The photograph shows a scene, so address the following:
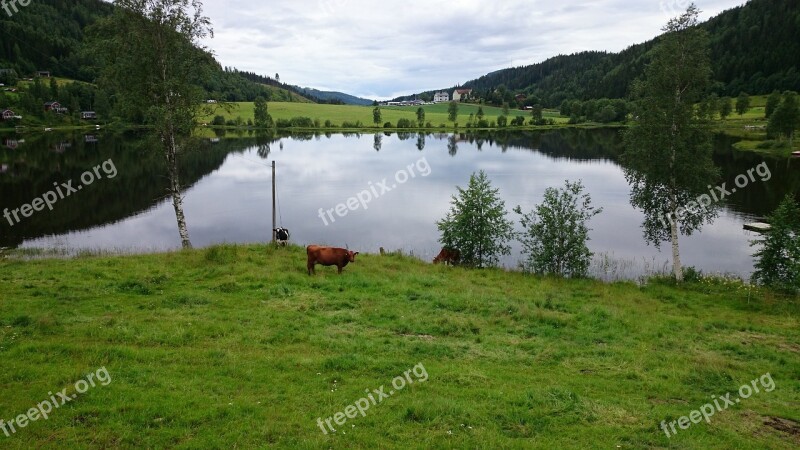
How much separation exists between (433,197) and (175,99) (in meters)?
32.0

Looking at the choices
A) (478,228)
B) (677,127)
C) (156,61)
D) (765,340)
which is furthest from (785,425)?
(156,61)

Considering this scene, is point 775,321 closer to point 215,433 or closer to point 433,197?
point 215,433

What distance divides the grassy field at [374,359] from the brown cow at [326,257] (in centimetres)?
72

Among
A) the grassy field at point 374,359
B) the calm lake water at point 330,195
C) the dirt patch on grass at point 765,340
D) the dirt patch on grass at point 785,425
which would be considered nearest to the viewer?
the grassy field at point 374,359

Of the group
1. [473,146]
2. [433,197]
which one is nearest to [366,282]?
[433,197]

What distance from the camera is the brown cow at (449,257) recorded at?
26406 mm

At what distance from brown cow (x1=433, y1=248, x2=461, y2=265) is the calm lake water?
15.8 ft

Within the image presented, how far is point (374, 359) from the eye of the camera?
38.6 ft

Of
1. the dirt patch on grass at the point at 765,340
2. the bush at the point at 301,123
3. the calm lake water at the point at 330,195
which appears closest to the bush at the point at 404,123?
the bush at the point at 301,123

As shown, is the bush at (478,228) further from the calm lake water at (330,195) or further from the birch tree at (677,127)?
the birch tree at (677,127)

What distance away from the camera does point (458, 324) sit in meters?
14.9

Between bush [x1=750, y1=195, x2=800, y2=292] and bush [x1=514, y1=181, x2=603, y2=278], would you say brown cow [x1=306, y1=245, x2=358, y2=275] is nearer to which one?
bush [x1=514, y1=181, x2=603, y2=278]

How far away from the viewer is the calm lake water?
114ft

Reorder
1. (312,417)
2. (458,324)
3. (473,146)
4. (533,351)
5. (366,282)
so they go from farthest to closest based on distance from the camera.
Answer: (473,146) → (366,282) → (458,324) → (533,351) → (312,417)
